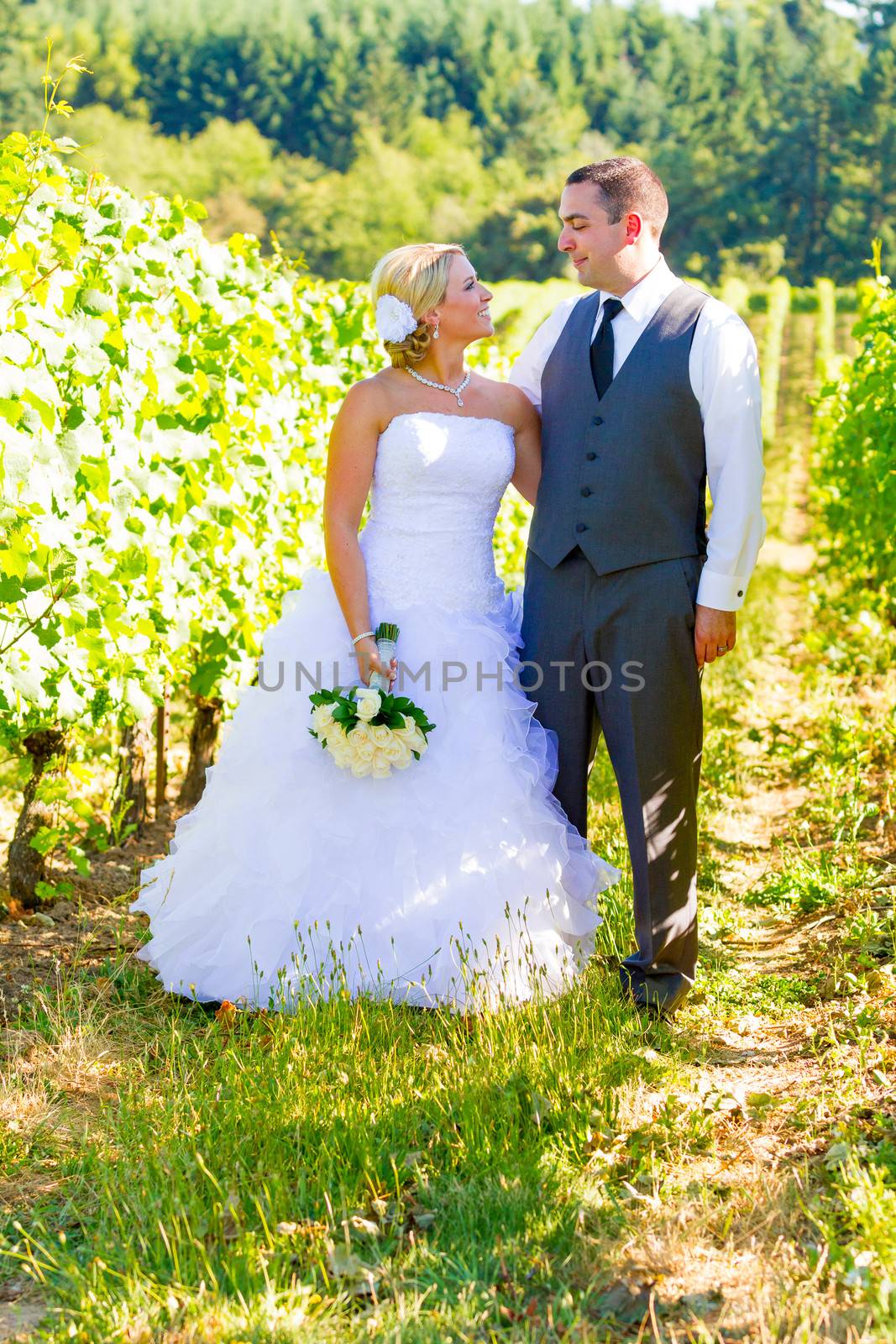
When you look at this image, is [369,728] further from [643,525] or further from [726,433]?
[726,433]

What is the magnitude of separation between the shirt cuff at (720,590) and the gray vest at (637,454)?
101 millimetres

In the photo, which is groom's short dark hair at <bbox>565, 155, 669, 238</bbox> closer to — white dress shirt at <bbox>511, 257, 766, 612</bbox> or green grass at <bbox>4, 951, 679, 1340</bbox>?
white dress shirt at <bbox>511, 257, 766, 612</bbox>

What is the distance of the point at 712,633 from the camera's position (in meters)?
3.19

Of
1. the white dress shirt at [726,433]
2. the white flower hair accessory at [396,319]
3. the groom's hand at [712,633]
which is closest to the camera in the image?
the white dress shirt at [726,433]

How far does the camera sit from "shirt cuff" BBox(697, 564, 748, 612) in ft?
10.3

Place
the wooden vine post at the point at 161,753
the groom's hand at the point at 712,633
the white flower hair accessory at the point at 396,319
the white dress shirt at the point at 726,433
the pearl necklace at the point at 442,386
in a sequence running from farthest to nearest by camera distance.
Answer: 1. the wooden vine post at the point at 161,753
2. the pearl necklace at the point at 442,386
3. the white flower hair accessory at the point at 396,319
4. the groom's hand at the point at 712,633
5. the white dress shirt at the point at 726,433

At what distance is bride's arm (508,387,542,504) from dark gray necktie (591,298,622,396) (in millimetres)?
307

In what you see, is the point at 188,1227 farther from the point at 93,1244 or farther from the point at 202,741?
the point at 202,741

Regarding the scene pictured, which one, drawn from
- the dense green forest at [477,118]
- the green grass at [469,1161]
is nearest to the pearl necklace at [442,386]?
the green grass at [469,1161]

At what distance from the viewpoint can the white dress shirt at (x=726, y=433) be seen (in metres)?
3.06

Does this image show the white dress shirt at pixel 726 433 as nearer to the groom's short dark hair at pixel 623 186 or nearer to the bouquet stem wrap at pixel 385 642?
the groom's short dark hair at pixel 623 186

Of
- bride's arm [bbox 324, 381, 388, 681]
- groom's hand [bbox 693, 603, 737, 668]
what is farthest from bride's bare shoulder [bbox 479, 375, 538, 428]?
groom's hand [bbox 693, 603, 737, 668]

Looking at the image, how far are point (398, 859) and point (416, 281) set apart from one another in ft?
4.84

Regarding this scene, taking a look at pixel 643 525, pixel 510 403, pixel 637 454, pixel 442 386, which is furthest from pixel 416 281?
pixel 643 525
